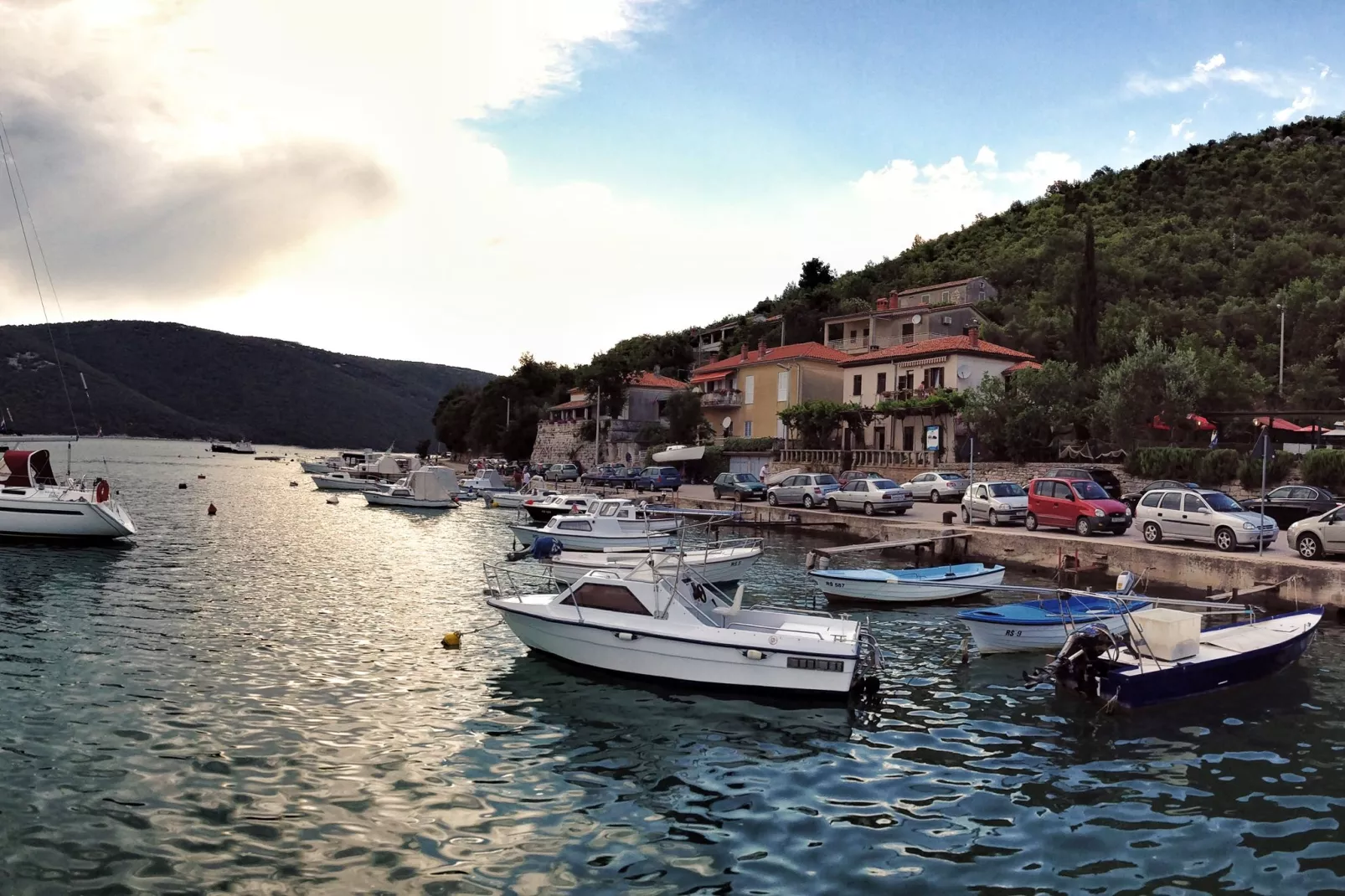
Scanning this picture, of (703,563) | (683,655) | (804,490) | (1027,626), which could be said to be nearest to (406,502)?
(804,490)

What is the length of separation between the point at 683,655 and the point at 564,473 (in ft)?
193

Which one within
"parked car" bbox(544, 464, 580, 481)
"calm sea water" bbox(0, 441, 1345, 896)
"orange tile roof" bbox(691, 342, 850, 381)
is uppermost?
"orange tile roof" bbox(691, 342, 850, 381)

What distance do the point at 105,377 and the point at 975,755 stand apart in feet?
753

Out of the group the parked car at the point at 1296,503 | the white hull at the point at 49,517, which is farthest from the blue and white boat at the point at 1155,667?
the white hull at the point at 49,517

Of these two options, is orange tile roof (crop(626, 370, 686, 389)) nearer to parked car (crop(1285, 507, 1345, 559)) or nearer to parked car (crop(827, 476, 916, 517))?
parked car (crop(827, 476, 916, 517))

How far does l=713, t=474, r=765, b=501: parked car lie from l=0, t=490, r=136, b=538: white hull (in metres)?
30.1

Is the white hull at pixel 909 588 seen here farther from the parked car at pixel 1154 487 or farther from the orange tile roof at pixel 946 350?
the orange tile roof at pixel 946 350

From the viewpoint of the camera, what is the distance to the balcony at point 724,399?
253 ft

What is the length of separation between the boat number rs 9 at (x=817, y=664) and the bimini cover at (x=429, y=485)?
1794 inches

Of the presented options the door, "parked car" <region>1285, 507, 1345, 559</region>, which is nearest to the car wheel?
"parked car" <region>1285, 507, 1345, 559</region>

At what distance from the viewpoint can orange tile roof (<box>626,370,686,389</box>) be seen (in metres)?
92.6

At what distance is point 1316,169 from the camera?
93.1m

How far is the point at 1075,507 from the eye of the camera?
3097cm

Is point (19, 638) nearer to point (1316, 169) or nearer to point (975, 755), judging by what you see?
point (975, 755)
